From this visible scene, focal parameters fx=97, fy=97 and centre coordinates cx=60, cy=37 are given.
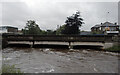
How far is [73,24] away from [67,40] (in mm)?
28540

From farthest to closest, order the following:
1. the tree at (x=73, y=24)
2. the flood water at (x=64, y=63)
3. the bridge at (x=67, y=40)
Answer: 1. the tree at (x=73, y=24)
2. the bridge at (x=67, y=40)
3. the flood water at (x=64, y=63)

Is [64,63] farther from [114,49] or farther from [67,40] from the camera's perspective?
[114,49]

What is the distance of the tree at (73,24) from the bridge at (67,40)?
24.4m

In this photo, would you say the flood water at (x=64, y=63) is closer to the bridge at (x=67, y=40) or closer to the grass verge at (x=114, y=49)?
the grass verge at (x=114, y=49)

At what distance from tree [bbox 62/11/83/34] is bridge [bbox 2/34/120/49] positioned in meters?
24.4

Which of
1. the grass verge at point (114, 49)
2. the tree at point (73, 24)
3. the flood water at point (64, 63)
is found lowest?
the flood water at point (64, 63)

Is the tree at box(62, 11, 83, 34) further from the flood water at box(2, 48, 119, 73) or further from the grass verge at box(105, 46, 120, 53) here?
the flood water at box(2, 48, 119, 73)

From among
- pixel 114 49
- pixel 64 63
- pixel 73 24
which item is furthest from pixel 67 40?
pixel 73 24

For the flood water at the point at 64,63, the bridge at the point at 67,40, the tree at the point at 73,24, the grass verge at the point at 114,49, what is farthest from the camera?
the tree at the point at 73,24

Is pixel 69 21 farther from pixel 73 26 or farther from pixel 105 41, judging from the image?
pixel 105 41

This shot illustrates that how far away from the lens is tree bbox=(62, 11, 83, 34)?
4396cm

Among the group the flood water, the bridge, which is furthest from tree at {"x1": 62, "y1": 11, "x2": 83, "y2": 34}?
the flood water

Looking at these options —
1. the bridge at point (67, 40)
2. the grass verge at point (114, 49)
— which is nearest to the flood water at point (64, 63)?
the grass verge at point (114, 49)

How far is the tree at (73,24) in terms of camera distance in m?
44.0
